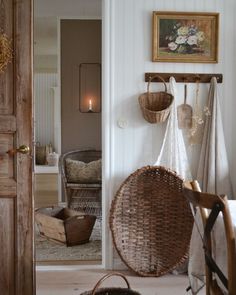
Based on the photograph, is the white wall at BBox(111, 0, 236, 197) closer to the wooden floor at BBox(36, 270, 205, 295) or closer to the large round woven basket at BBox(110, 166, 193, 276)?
the large round woven basket at BBox(110, 166, 193, 276)

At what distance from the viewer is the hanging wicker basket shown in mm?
3418

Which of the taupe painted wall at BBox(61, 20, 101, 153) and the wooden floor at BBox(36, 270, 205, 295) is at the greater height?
the taupe painted wall at BBox(61, 20, 101, 153)

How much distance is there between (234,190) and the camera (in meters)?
3.49

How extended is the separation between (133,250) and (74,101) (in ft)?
10.6

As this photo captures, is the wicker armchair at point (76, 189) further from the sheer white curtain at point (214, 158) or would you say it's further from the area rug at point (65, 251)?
the sheer white curtain at point (214, 158)

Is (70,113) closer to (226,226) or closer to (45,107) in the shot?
(226,226)

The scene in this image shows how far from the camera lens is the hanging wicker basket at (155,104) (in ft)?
11.2

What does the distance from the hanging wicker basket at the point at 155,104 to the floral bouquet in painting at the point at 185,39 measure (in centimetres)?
29

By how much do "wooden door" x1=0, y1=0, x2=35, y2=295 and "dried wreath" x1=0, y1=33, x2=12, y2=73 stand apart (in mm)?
26

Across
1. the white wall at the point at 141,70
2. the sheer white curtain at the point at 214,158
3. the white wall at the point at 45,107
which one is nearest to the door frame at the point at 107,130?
the white wall at the point at 141,70

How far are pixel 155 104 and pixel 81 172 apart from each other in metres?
2.14

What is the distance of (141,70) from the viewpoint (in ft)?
11.6

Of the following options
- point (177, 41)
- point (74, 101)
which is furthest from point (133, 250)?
point (74, 101)

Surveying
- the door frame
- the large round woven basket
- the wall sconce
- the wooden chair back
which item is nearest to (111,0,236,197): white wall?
the door frame
